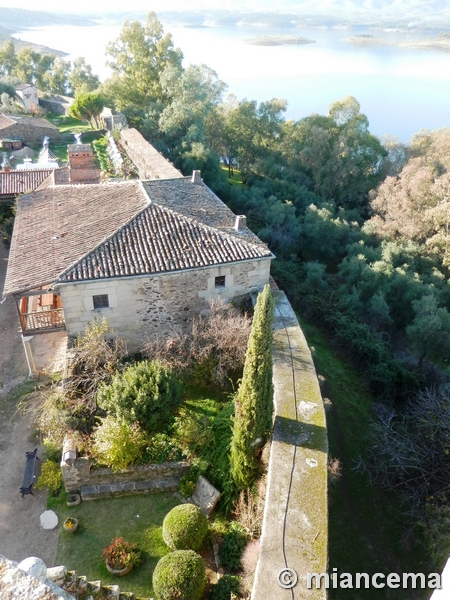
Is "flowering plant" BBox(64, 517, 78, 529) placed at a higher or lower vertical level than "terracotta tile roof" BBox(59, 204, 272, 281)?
lower

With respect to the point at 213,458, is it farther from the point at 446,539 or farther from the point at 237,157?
the point at 237,157

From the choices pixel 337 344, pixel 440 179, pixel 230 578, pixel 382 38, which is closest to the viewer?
pixel 230 578

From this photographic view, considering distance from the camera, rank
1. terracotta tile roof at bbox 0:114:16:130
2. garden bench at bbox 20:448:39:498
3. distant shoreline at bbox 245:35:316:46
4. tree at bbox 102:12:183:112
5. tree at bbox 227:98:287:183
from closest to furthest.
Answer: garden bench at bbox 20:448:39:498
terracotta tile roof at bbox 0:114:16:130
tree at bbox 227:98:287:183
tree at bbox 102:12:183:112
distant shoreline at bbox 245:35:316:46

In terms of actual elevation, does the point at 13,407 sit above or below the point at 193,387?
below

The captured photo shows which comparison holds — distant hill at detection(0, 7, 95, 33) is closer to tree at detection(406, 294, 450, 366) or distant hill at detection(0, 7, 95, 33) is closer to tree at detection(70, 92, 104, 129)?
tree at detection(70, 92, 104, 129)

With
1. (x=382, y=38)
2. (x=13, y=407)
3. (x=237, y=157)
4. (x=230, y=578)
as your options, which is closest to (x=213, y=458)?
Answer: (x=230, y=578)

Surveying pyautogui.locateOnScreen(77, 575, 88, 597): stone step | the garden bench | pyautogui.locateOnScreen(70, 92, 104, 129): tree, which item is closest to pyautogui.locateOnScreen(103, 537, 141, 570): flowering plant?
pyautogui.locateOnScreen(77, 575, 88, 597): stone step

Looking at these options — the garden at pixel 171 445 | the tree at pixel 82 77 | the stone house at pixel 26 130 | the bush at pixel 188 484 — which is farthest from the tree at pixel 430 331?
the tree at pixel 82 77
